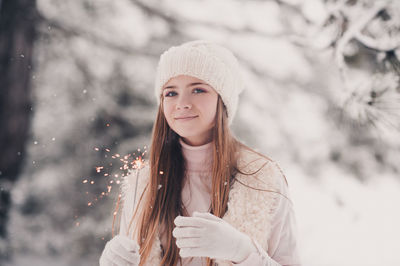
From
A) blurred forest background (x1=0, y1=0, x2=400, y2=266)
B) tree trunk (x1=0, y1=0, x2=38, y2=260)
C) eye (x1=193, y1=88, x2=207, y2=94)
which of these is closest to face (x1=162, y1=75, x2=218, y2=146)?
eye (x1=193, y1=88, x2=207, y2=94)

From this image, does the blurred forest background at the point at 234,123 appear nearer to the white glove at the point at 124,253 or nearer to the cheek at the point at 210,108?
the cheek at the point at 210,108

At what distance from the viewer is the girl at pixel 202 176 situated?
0.84 metres

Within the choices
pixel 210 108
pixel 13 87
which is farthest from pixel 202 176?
pixel 13 87

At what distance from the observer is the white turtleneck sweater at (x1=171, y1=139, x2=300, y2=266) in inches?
32.9

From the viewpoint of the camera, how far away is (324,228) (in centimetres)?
134

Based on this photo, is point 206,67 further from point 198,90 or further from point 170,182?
point 170,182

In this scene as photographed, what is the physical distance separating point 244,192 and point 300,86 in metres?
0.73

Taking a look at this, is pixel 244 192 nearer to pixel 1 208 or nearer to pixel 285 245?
pixel 285 245

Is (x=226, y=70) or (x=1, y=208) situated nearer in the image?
(x=226, y=70)

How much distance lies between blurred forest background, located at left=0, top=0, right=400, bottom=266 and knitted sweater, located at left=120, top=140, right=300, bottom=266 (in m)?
0.51

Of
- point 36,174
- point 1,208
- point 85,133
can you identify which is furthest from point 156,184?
point 1,208

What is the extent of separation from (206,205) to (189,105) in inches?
12.2

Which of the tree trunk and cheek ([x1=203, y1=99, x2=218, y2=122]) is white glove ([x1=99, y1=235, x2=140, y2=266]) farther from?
the tree trunk

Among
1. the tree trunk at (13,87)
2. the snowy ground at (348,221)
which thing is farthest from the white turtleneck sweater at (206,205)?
the tree trunk at (13,87)
